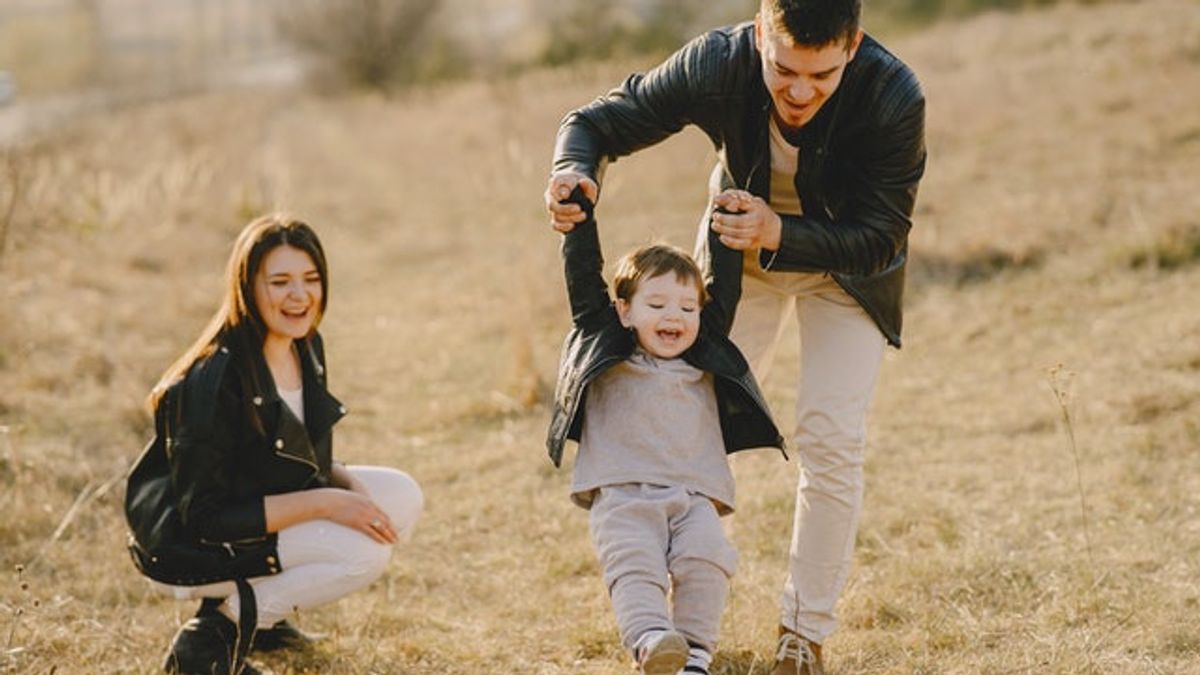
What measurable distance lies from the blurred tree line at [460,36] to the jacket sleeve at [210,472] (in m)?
23.1

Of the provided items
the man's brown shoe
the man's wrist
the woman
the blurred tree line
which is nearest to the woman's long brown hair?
the woman

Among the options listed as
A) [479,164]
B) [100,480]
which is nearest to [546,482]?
[100,480]

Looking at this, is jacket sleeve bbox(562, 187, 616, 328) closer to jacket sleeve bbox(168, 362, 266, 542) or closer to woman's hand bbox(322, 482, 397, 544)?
woman's hand bbox(322, 482, 397, 544)

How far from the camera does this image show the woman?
392cm

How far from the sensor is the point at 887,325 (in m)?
3.80

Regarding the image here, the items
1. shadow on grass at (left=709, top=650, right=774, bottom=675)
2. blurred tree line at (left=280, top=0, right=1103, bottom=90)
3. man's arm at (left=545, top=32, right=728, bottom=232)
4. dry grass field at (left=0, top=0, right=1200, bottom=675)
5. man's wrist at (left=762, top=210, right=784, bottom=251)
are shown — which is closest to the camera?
man's wrist at (left=762, top=210, right=784, bottom=251)

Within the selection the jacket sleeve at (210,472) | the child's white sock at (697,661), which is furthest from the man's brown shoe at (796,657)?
the jacket sleeve at (210,472)

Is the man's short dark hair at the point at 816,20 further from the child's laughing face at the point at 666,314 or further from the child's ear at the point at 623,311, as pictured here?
the child's ear at the point at 623,311

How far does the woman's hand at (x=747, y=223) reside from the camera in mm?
3400

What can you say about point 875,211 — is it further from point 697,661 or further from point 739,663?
point 739,663

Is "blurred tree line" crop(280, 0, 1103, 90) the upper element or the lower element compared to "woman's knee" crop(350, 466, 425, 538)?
upper

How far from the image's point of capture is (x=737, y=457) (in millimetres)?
6199

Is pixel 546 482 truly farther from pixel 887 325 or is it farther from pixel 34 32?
pixel 34 32

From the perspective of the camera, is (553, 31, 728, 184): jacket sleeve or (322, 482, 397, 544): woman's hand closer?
(553, 31, 728, 184): jacket sleeve
